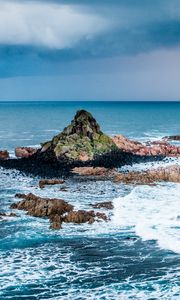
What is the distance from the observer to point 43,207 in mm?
47344

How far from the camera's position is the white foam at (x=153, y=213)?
131ft

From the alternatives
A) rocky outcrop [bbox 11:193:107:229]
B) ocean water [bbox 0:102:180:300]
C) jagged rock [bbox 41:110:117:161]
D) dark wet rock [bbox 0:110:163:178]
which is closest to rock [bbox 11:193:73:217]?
rocky outcrop [bbox 11:193:107:229]

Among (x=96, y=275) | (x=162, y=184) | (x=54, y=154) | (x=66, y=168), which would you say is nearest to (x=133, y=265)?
(x=96, y=275)

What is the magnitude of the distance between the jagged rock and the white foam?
78.3 feet

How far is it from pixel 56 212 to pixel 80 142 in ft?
129

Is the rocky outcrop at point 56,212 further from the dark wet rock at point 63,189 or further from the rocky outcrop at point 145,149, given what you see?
the rocky outcrop at point 145,149

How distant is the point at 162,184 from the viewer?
2458 inches

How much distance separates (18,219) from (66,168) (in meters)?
30.3

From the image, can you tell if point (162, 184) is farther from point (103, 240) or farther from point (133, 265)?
point (133, 265)

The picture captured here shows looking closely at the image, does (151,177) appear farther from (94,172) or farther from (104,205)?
(104,205)

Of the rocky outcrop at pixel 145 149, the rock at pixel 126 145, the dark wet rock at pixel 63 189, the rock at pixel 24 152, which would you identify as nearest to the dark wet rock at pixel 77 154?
the rock at pixel 24 152

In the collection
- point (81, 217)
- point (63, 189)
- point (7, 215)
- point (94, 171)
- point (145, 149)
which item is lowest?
point (7, 215)

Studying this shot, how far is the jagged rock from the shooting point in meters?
82.6

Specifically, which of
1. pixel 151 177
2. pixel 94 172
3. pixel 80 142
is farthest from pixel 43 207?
pixel 80 142
